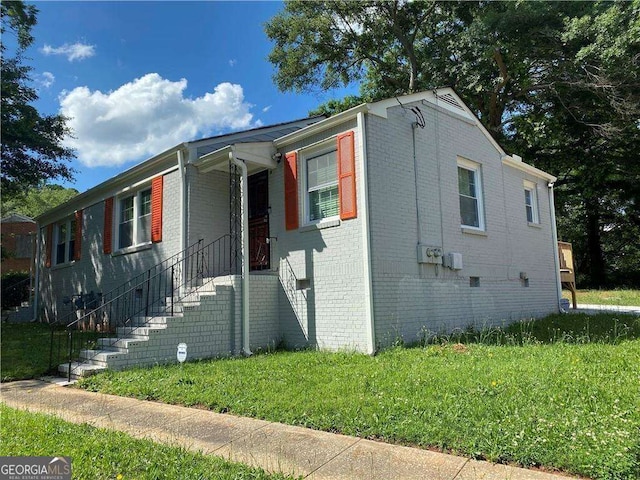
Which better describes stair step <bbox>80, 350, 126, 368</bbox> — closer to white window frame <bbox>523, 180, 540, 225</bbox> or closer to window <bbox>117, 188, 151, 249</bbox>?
window <bbox>117, 188, 151, 249</bbox>

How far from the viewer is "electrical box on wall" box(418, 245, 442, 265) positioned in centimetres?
885

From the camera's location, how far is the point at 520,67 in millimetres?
18016

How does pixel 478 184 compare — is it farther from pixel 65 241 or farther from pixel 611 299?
pixel 65 241

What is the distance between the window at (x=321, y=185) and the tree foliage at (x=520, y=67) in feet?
36.8

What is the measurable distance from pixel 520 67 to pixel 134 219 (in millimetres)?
15591

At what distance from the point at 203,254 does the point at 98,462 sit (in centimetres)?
680

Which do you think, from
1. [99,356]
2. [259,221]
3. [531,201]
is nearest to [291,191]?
[259,221]

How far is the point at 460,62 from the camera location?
1872cm

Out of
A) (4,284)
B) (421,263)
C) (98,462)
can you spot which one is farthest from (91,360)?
(4,284)

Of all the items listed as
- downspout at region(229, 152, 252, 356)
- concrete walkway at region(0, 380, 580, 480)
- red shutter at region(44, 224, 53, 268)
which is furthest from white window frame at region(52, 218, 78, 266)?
concrete walkway at region(0, 380, 580, 480)

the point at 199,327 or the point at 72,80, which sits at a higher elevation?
the point at 72,80

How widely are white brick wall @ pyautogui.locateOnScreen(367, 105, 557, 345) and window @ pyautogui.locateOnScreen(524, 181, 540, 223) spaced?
0.52 m

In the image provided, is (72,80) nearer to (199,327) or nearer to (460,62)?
(199,327)

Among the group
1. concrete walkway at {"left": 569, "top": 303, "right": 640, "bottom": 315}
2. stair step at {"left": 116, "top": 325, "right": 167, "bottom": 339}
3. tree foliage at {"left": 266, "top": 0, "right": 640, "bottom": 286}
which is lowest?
concrete walkway at {"left": 569, "top": 303, "right": 640, "bottom": 315}
